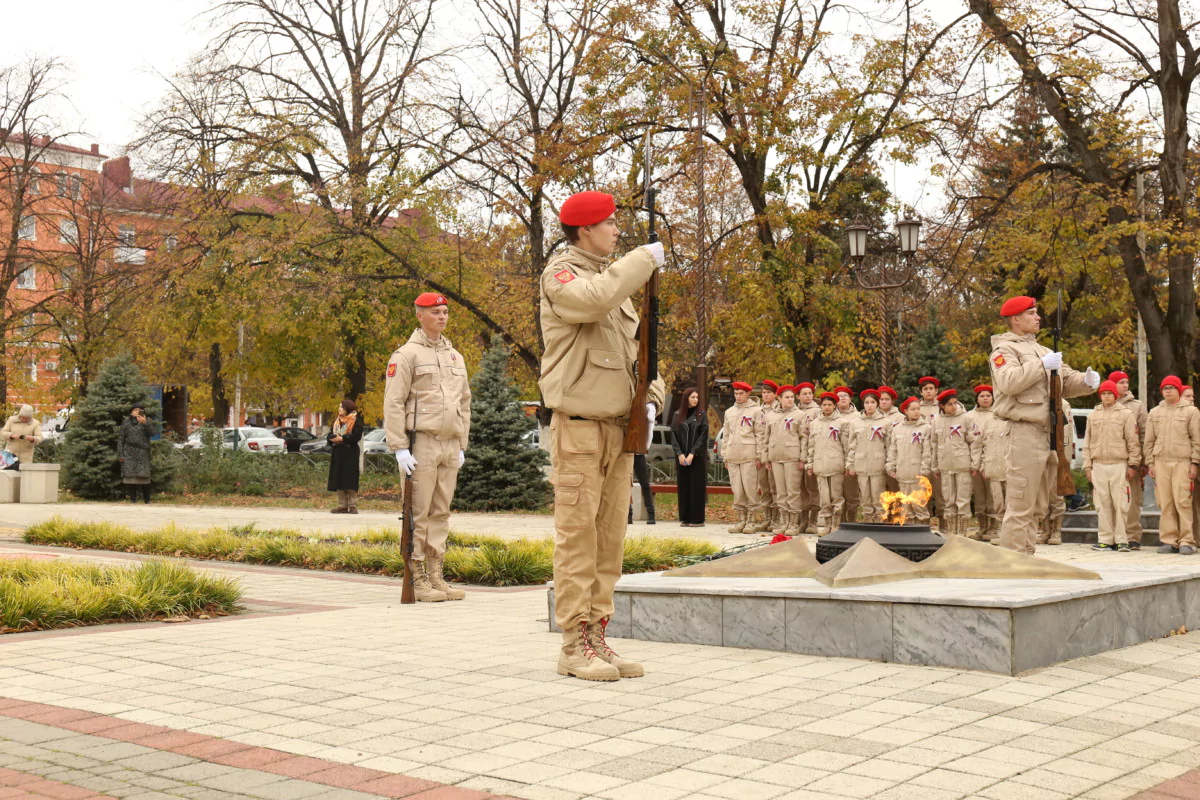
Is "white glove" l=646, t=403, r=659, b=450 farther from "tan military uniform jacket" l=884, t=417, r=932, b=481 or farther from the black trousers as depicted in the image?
the black trousers

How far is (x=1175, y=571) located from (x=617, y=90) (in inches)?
797

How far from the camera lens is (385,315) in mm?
31688

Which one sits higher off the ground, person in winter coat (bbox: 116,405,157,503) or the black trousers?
person in winter coat (bbox: 116,405,157,503)

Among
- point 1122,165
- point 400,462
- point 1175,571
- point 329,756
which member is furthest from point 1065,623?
point 1122,165

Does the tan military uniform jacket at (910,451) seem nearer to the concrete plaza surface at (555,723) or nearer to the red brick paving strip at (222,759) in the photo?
the concrete plaza surface at (555,723)

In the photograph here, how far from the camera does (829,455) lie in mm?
17500

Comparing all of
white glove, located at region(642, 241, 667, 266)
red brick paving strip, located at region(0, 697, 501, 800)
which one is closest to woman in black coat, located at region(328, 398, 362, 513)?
red brick paving strip, located at region(0, 697, 501, 800)

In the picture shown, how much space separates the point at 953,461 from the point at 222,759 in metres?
13.6

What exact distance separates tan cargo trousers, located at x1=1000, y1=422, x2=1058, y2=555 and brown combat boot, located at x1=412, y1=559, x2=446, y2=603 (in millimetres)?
4670

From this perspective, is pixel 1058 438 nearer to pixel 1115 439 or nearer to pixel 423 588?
pixel 1115 439

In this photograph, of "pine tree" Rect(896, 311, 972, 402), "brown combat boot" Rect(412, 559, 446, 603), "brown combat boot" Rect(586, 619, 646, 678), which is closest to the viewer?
"brown combat boot" Rect(586, 619, 646, 678)

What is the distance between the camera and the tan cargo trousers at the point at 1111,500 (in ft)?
49.9

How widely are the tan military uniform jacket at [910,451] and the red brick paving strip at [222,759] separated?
13.1m

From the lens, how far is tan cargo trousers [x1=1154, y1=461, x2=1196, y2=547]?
1474 centimetres
